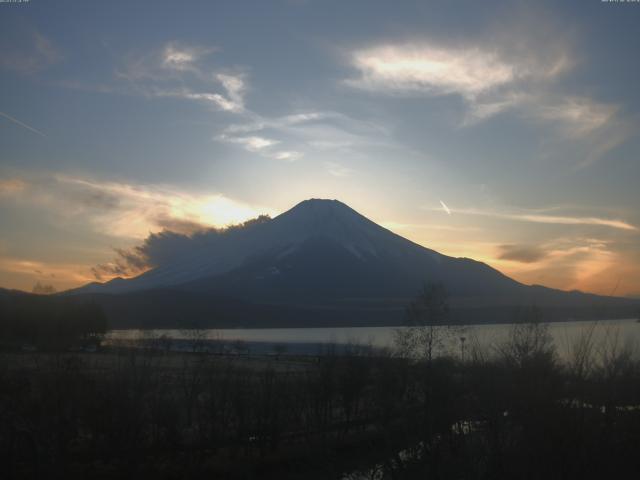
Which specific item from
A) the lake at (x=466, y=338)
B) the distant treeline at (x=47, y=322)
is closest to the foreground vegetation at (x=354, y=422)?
the lake at (x=466, y=338)

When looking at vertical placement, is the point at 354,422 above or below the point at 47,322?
below

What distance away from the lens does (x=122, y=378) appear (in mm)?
20094

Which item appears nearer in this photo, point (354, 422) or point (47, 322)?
point (354, 422)

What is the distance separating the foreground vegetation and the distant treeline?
30767 millimetres

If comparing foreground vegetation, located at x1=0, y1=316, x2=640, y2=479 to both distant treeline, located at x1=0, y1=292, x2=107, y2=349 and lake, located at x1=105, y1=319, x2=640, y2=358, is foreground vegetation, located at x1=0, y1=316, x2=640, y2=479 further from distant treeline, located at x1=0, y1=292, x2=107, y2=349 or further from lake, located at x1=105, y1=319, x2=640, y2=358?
distant treeline, located at x1=0, y1=292, x2=107, y2=349

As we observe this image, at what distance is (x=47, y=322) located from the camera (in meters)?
59.8

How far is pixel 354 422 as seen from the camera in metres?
26.3

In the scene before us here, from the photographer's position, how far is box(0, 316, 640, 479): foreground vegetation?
8.57 metres

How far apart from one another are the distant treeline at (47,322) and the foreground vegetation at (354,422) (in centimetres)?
3077

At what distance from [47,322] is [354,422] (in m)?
44.7

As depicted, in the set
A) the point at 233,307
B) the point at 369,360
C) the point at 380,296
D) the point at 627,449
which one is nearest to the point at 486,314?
the point at 369,360

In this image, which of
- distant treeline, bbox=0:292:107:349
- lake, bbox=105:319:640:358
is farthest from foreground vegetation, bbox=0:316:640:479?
distant treeline, bbox=0:292:107:349

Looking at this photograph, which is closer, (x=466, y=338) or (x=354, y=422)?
(x=354, y=422)

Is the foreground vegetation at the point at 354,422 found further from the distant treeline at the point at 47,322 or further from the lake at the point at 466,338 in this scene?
the distant treeline at the point at 47,322
